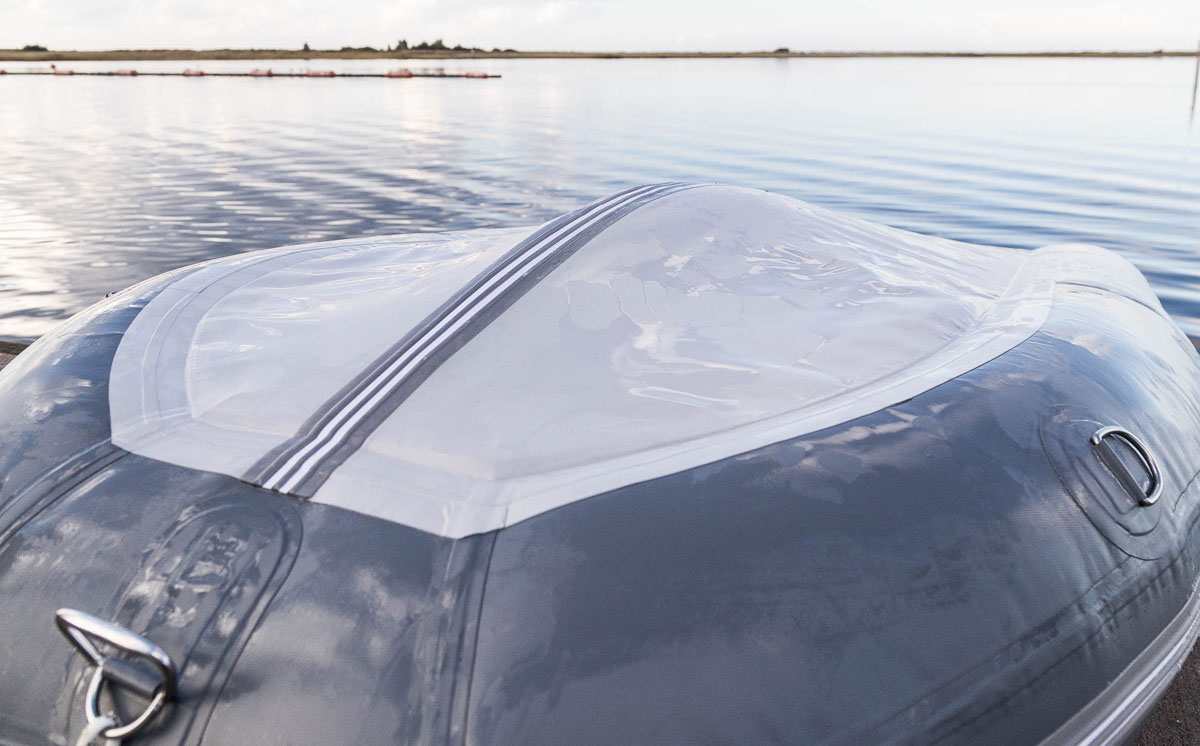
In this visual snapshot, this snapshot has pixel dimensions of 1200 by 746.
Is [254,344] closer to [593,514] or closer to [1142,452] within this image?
[593,514]

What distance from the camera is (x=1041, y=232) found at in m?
8.21

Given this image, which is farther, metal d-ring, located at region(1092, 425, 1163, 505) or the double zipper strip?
metal d-ring, located at region(1092, 425, 1163, 505)

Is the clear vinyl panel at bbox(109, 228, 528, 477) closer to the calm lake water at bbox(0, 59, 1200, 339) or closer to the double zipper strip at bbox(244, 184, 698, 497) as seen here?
the double zipper strip at bbox(244, 184, 698, 497)

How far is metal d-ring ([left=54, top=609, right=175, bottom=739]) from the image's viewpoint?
43.8 inches

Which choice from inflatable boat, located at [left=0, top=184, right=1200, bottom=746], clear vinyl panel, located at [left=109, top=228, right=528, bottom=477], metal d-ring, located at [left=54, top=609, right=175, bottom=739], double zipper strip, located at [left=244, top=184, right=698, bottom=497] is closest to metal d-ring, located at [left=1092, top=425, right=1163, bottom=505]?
inflatable boat, located at [left=0, top=184, right=1200, bottom=746]

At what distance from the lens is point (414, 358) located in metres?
1.50

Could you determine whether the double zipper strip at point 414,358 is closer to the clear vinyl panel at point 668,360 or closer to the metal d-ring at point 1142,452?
the clear vinyl panel at point 668,360

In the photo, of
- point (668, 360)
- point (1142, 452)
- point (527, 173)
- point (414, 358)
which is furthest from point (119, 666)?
point (527, 173)

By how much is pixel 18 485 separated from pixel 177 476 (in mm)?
351

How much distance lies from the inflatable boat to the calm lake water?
469 cm

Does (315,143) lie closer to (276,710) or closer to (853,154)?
(853,154)

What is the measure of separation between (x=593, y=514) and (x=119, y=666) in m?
0.69

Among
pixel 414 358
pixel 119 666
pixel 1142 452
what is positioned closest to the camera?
pixel 119 666

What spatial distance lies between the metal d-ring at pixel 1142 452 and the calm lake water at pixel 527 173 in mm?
4890
